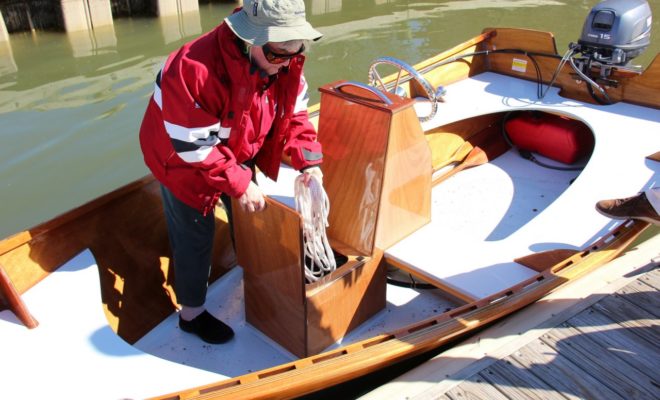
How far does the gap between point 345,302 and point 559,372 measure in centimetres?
99

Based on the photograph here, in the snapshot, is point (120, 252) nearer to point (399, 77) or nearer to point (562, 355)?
point (399, 77)

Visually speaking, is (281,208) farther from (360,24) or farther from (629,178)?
(360,24)

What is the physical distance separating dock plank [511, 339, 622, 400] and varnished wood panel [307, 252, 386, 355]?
0.73 m

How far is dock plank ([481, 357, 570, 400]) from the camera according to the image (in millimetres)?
2443

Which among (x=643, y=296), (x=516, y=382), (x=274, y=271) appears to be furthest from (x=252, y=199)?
(x=643, y=296)

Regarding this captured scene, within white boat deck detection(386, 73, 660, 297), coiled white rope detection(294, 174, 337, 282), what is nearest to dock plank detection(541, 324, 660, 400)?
white boat deck detection(386, 73, 660, 297)

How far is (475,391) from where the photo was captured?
245 cm

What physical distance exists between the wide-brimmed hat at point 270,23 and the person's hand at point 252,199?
57 centimetres

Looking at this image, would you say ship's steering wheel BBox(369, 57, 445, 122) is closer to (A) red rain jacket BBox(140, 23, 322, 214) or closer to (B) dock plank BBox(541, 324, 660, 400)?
(A) red rain jacket BBox(140, 23, 322, 214)

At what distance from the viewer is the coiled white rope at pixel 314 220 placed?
8.46 ft

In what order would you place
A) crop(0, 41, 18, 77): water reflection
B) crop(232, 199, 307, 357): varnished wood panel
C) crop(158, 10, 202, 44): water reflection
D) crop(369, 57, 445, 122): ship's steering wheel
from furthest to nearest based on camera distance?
crop(158, 10, 202, 44): water reflection, crop(0, 41, 18, 77): water reflection, crop(369, 57, 445, 122): ship's steering wheel, crop(232, 199, 307, 357): varnished wood panel

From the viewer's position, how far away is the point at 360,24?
37.7ft

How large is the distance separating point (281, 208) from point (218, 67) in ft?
1.95

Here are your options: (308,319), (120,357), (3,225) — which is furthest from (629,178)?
(3,225)
